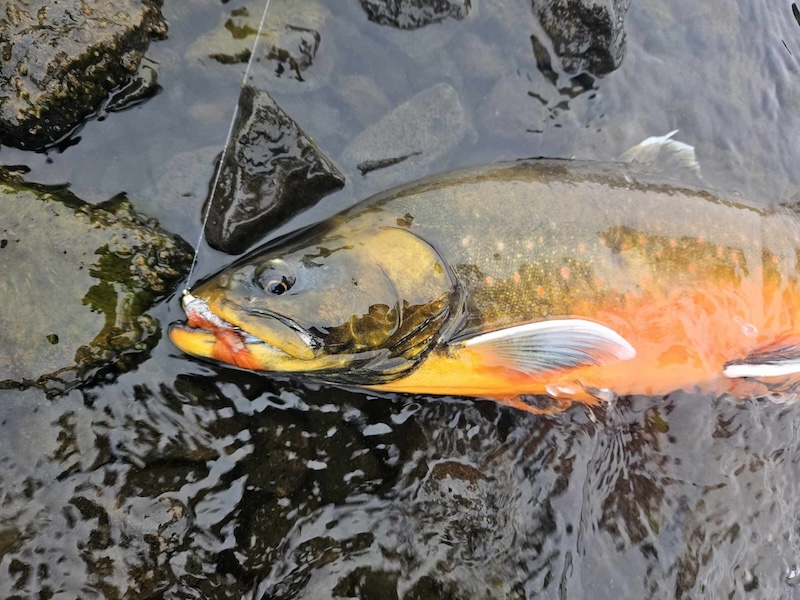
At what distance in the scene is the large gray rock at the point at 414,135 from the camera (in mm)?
3709

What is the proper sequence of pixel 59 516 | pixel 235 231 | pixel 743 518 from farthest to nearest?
pixel 743 518, pixel 235 231, pixel 59 516

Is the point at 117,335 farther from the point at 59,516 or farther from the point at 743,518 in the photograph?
the point at 743,518

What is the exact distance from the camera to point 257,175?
11.0 feet

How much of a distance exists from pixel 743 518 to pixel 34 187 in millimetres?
4854

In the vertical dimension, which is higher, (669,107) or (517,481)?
(669,107)

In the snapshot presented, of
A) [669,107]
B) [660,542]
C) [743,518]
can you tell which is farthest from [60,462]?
[669,107]

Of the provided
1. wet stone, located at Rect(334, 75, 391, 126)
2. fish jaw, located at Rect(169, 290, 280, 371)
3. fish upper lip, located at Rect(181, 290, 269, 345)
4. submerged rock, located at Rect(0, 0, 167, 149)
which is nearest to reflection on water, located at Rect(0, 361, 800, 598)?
fish jaw, located at Rect(169, 290, 280, 371)

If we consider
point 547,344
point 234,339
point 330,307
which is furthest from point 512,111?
point 234,339

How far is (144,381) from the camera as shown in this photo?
312cm

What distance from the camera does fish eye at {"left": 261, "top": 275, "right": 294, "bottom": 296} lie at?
2.85 m

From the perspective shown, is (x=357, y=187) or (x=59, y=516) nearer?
(x=59, y=516)

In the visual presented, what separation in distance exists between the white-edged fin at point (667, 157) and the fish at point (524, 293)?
142mm

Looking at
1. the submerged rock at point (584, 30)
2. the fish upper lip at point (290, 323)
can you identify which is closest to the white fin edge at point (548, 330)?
the fish upper lip at point (290, 323)

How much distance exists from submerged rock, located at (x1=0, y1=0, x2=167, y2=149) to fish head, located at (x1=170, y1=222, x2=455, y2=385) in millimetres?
1290
